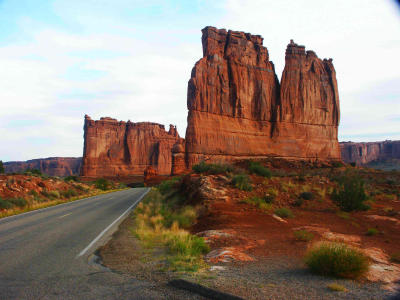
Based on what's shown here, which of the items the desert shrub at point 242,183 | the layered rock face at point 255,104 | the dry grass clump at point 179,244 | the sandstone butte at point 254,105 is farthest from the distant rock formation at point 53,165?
the dry grass clump at point 179,244

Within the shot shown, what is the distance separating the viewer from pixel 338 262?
5012 millimetres

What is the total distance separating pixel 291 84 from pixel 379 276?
215 ft

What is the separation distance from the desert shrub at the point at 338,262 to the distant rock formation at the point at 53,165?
158271mm

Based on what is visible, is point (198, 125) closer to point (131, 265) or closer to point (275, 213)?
point (275, 213)

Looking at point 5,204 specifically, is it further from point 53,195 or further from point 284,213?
point 284,213

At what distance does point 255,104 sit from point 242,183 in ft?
170

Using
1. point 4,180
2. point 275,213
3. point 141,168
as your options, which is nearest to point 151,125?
point 141,168

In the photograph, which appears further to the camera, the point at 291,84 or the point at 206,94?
the point at 291,84

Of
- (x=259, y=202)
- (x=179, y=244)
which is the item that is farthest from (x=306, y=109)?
(x=179, y=244)

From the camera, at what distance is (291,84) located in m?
66.4

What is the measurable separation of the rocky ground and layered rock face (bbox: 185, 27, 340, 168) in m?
40.5

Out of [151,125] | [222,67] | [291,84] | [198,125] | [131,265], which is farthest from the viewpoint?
[151,125]

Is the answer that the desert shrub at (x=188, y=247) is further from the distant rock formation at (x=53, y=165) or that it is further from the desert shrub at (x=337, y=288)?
the distant rock formation at (x=53, y=165)

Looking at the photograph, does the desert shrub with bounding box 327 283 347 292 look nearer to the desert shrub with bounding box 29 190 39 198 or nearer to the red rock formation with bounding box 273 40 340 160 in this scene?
the desert shrub with bounding box 29 190 39 198
